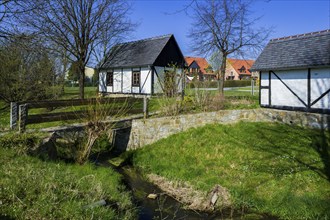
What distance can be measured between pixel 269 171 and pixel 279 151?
51.1 inches

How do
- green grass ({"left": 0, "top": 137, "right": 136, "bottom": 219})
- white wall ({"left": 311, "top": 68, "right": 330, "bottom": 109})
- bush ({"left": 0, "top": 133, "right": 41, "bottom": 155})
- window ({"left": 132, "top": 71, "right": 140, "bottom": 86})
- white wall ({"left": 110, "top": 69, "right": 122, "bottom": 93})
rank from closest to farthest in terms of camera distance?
green grass ({"left": 0, "top": 137, "right": 136, "bottom": 219}) < bush ({"left": 0, "top": 133, "right": 41, "bottom": 155}) < white wall ({"left": 311, "top": 68, "right": 330, "bottom": 109}) < window ({"left": 132, "top": 71, "right": 140, "bottom": 86}) < white wall ({"left": 110, "top": 69, "right": 122, "bottom": 93})

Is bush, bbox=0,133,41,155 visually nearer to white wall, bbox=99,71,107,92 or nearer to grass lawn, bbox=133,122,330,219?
grass lawn, bbox=133,122,330,219

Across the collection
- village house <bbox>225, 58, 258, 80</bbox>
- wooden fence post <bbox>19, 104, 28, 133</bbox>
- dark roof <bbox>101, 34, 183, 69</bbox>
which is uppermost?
village house <bbox>225, 58, 258, 80</bbox>

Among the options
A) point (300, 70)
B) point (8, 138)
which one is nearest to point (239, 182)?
point (8, 138)

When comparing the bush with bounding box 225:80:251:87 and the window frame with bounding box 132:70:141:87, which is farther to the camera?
the bush with bounding box 225:80:251:87

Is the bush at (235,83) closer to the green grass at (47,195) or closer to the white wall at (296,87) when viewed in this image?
the white wall at (296,87)

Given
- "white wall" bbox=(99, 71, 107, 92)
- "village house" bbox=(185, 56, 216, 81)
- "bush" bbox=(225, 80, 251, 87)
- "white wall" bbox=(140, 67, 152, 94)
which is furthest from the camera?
"bush" bbox=(225, 80, 251, 87)

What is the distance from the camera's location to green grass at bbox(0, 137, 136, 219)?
14.5ft

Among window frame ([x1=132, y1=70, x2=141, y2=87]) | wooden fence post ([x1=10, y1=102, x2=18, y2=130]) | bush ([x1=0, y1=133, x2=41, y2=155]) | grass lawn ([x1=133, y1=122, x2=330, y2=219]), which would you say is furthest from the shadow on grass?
window frame ([x1=132, y1=70, x2=141, y2=87])

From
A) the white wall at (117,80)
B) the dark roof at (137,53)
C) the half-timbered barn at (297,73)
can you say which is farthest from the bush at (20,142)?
the white wall at (117,80)

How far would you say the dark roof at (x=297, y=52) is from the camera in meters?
11.9

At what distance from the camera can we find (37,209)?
4.38 metres

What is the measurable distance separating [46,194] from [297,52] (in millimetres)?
12129

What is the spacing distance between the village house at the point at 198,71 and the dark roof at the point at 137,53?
2852mm
